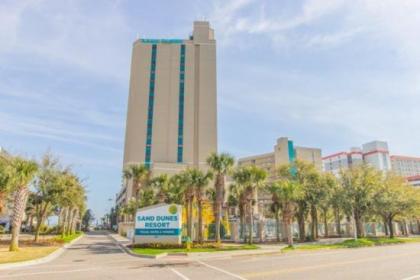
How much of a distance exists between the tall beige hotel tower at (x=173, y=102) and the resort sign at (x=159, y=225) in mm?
44852

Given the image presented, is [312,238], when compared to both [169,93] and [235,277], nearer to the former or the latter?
[235,277]

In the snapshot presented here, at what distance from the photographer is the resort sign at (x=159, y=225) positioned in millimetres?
27719

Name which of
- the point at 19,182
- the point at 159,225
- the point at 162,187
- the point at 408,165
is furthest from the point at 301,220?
the point at 408,165

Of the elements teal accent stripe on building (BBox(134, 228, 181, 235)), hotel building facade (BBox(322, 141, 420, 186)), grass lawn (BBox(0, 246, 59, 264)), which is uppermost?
hotel building facade (BBox(322, 141, 420, 186))

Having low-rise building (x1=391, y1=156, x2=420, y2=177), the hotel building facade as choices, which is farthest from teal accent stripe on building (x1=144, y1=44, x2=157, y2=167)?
low-rise building (x1=391, y1=156, x2=420, y2=177)

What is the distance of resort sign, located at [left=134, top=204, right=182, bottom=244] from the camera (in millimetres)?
27719

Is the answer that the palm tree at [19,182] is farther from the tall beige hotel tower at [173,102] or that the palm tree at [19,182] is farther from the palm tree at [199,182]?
the tall beige hotel tower at [173,102]

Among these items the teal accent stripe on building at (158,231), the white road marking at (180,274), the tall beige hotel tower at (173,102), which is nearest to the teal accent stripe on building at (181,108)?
the tall beige hotel tower at (173,102)

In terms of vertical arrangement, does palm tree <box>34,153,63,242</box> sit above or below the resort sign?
above

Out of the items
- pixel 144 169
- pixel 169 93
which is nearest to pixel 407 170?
pixel 169 93

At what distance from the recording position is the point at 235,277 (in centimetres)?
1219

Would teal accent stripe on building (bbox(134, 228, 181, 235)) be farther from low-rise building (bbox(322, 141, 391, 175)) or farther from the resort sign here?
low-rise building (bbox(322, 141, 391, 175))

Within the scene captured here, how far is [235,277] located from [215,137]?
6854cm

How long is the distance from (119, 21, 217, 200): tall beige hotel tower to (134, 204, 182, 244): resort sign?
44852 mm
